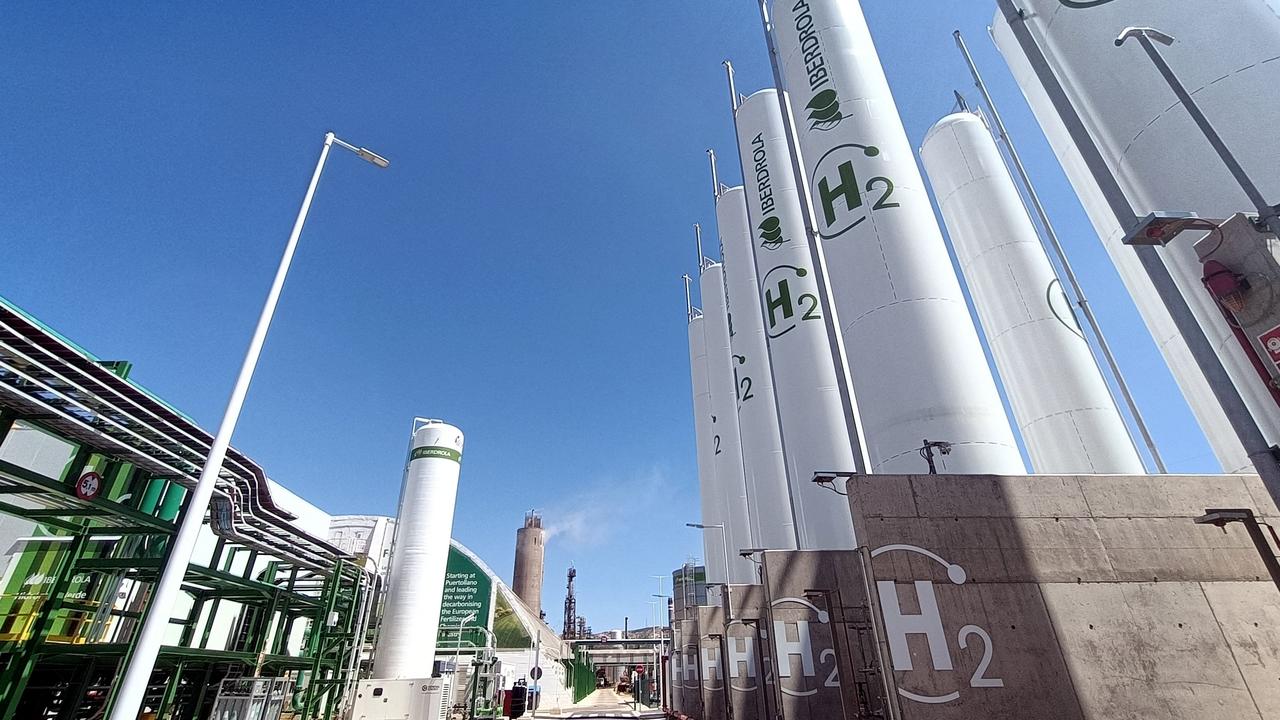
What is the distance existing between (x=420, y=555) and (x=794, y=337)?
668 inches

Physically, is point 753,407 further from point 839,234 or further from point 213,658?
point 213,658

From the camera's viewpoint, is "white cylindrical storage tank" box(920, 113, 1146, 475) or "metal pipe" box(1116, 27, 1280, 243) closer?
"metal pipe" box(1116, 27, 1280, 243)

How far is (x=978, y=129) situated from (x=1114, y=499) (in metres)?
16.7

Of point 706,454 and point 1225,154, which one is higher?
point 706,454

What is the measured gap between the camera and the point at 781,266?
2114cm

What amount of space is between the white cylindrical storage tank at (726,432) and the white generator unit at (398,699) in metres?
12.7

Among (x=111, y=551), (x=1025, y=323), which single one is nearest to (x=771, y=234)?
(x=1025, y=323)

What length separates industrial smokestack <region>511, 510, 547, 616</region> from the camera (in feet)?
233

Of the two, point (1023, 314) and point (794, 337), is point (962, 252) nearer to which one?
point (1023, 314)

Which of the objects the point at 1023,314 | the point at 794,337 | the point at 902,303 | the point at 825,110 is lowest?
the point at 902,303

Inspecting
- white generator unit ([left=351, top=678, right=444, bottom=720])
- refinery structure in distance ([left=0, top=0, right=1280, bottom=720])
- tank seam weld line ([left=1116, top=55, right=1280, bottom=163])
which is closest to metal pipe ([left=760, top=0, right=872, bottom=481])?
refinery structure in distance ([left=0, top=0, right=1280, bottom=720])

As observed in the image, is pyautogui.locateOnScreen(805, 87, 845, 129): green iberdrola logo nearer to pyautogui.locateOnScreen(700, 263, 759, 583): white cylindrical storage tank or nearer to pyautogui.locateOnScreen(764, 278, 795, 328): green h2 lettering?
pyautogui.locateOnScreen(764, 278, 795, 328): green h2 lettering

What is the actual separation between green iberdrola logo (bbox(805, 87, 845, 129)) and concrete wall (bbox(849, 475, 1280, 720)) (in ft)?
36.2

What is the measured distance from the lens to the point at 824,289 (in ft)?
46.5
